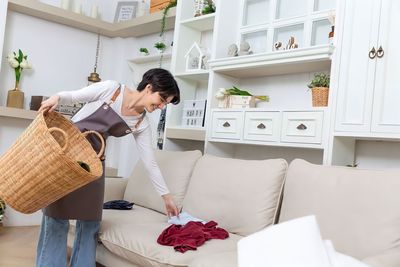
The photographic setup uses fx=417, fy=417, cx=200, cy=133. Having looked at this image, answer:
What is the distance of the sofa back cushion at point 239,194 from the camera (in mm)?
2344

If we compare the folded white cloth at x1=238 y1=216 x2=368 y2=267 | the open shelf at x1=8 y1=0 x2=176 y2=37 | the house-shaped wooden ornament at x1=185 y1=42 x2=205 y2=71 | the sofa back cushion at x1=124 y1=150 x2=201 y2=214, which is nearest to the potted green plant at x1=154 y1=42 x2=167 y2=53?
the open shelf at x1=8 y1=0 x2=176 y2=37

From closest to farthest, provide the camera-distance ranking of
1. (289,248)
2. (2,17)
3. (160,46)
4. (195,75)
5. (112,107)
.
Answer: (289,248) → (112,107) → (195,75) → (2,17) → (160,46)

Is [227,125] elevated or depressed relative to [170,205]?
elevated

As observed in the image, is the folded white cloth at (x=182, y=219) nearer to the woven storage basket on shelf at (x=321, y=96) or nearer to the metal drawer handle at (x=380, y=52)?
the woven storage basket on shelf at (x=321, y=96)

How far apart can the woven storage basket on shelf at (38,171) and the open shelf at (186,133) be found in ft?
4.98

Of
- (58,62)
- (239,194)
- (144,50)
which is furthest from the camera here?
(58,62)

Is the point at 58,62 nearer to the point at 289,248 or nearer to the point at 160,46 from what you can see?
the point at 160,46

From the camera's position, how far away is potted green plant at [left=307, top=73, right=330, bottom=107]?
8.55 ft

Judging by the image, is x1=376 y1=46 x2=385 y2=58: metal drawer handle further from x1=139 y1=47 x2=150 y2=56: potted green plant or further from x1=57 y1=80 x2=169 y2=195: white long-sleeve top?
x1=139 y1=47 x2=150 y2=56: potted green plant

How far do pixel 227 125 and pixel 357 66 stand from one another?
3.48ft

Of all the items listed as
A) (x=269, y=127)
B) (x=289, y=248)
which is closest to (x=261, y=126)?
(x=269, y=127)

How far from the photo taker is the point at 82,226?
2305mm

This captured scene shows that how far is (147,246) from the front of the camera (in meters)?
2.15

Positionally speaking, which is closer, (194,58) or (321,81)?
Answer: (321,81)
